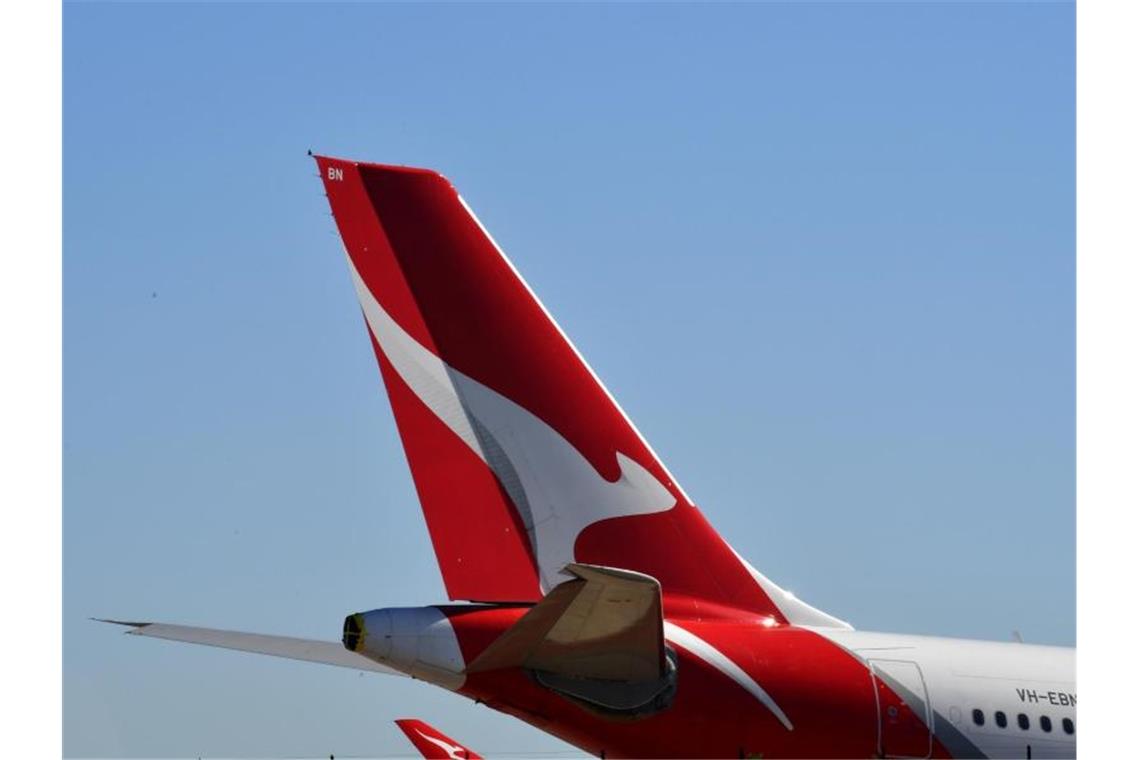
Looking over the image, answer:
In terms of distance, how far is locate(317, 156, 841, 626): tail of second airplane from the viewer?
712 inches

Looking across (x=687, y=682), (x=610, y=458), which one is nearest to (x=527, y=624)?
(x=687, y=682)

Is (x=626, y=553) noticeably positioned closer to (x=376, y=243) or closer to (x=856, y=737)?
(x=856, y=737)

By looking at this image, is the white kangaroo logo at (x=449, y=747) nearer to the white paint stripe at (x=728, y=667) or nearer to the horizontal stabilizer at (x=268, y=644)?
the horizontal stabilizer at (x=268, y=644)

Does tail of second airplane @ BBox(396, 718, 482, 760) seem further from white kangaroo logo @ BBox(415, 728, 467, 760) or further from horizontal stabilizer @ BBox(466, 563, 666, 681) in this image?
horizontal stabilizer @ BBox(466, 563, 666, 681)

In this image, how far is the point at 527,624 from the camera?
15445mm

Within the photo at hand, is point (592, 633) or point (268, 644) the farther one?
point (268, 644)

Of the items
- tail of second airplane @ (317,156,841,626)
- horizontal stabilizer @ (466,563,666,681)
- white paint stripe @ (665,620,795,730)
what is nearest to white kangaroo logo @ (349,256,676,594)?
tail of second airplane @ (317,156,841,626)

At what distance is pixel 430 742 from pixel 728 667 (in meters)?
9.01

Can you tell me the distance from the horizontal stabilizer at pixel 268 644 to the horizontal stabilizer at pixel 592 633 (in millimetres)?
1681

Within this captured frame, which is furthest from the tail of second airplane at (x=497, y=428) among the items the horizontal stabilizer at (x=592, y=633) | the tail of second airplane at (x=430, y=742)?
the tail of second airplane at (x=430, y=742)

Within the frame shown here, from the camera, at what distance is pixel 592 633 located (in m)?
15.4

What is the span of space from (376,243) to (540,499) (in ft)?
10.4

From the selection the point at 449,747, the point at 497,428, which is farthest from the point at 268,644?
the point at 449,747

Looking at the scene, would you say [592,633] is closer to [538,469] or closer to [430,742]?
[538,469]
